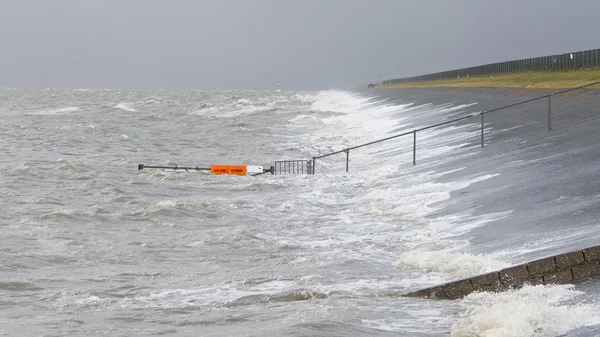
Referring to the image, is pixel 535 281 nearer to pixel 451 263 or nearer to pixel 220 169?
pixel 451 263

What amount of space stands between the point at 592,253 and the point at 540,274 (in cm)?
56

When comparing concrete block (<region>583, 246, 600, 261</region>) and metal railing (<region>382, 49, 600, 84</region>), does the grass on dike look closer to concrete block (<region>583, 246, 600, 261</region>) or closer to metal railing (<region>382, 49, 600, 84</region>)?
metal railing (<region>382, 49, 600, 84</region>)

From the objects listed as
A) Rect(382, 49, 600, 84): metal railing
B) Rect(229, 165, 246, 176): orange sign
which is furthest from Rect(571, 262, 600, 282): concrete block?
Rect(382, 49, 600, 84): metal railing

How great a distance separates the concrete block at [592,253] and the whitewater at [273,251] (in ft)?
1.38

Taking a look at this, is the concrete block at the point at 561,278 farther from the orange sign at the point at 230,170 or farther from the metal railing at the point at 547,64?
the metal railing at the point at 547,64

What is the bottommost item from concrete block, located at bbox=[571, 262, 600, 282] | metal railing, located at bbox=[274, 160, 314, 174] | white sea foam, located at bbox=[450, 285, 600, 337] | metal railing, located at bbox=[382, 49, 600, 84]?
metal railing, located at bbox=[274, 160, 314, 174]

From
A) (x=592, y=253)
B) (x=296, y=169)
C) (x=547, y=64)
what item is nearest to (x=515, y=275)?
(x=592, y=253)

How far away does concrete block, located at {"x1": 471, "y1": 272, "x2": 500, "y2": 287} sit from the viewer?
1034 centimetres

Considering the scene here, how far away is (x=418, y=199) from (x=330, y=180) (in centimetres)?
756

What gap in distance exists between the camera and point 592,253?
9.95m

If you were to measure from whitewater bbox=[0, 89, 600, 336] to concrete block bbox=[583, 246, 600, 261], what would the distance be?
42 cm

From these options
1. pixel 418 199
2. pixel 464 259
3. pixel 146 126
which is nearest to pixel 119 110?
pixel 146 126

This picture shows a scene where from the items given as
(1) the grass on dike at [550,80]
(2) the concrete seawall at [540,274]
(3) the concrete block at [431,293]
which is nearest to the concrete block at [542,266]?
(2) the concrete seawall at [540,274]

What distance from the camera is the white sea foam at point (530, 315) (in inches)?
339
